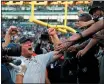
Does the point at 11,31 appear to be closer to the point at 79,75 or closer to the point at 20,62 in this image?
the point at 79,75

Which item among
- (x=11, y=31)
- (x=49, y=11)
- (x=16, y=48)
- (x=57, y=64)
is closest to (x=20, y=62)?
(x=16, y=48)

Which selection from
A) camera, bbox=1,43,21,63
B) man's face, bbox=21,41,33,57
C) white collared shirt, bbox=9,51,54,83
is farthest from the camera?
man's face, bbox=21,41,33,57

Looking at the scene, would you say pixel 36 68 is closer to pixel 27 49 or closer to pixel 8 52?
pixel 27 49

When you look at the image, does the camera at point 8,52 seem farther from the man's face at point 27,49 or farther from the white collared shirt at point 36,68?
the man's face at point 27,49

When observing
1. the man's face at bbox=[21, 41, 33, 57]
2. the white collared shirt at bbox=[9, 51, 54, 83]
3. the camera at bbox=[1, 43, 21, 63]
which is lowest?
the white collared shirt at bbox=[9, 51, 54, 83]

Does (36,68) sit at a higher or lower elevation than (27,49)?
lower

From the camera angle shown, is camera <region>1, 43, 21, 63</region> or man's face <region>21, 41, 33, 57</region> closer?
camera <region>1, 43, 21, 63</region>

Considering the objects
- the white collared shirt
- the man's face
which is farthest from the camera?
the man's face

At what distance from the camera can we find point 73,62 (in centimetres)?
385

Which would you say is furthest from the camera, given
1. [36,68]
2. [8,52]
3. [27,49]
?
[27,49]

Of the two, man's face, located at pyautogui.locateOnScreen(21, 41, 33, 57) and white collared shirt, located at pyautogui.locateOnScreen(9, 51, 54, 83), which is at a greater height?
man's face, located at pyautogui.locateOnScreen(21, 41, 33, 57)

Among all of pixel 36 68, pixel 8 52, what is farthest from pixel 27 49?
pixel 8 52

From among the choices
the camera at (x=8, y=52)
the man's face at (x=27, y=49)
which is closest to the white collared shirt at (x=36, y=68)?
the man's face at (x=27, y=49)

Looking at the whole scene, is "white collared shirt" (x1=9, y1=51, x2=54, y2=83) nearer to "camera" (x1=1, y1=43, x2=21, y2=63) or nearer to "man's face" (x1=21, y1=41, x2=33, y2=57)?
"man's face" (x1=21, y1=41, x2=33, y2=57)
